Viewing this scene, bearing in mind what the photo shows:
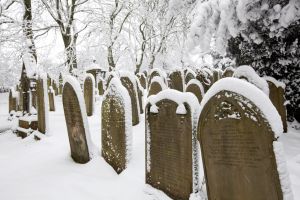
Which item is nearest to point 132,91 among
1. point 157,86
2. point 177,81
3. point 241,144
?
point 157,86

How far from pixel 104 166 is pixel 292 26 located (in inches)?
163

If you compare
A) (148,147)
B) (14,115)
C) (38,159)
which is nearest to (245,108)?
(148,147)

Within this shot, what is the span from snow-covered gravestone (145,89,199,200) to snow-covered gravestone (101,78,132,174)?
0.59m

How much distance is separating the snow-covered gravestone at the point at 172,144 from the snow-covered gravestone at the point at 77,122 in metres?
1.48

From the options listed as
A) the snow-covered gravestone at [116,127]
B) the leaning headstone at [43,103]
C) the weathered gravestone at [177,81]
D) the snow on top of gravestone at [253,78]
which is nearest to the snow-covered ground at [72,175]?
the snow-covered gravestone at [116,127]

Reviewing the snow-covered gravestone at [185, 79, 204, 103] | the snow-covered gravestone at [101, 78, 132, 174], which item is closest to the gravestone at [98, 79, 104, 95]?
the snow-covered gravestone at [185, 79, 204, 103]

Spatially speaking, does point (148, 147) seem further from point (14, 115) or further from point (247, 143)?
point (14, 115)

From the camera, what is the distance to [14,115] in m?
10.6

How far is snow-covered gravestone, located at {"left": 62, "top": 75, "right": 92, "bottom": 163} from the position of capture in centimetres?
514

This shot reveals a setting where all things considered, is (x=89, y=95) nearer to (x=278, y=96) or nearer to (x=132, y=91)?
(x=132, y=91)

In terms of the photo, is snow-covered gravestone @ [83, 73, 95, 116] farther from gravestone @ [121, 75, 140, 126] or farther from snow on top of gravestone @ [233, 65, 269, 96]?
snow on top of gravestone @ [233, 65, 269, 96]

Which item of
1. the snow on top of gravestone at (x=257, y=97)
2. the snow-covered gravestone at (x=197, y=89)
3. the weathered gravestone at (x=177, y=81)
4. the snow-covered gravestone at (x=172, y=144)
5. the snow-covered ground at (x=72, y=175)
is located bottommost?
the snow-covered ground at (x=72, y=175)

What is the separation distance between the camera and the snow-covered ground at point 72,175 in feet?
13.2

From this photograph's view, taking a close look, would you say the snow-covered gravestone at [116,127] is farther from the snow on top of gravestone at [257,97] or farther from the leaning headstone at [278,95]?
the leaning headstone at [278,95]
